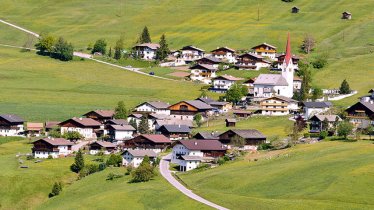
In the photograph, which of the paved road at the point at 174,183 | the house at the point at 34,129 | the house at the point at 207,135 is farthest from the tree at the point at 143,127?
the paved road at the point at 174,183

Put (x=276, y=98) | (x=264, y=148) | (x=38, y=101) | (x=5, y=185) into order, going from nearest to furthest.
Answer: (x=5, y=185) → (x=264, y=148) → (x=276, y=98) → (x=38, y=101)

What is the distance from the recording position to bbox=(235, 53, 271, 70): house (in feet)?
565

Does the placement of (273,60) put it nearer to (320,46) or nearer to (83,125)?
(320,46)

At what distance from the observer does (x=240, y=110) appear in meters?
141

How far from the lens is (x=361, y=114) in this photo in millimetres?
120188

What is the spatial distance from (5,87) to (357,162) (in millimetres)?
82618

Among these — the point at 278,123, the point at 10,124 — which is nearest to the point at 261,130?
the point at 278,123

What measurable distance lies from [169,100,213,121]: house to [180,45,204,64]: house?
4083cm

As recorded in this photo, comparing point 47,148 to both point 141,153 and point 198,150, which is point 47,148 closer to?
point 141,153

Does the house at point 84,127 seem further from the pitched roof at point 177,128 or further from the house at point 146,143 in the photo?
the house at point 146,143

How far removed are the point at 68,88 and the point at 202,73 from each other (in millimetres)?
22999

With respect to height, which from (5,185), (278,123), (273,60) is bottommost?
(5,185)

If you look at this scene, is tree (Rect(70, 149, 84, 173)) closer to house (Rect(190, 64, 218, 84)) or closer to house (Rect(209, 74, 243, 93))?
house (Rect(209, 74, 243, 93))

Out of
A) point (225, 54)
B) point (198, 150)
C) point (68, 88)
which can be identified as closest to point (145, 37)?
point (225, 54)
